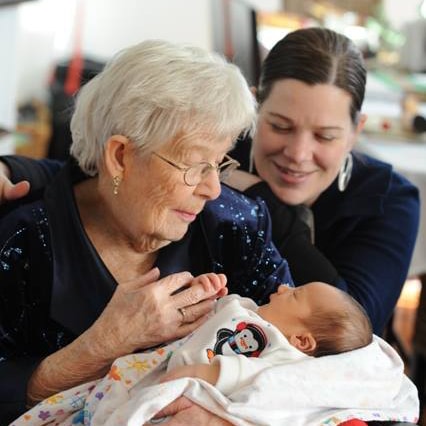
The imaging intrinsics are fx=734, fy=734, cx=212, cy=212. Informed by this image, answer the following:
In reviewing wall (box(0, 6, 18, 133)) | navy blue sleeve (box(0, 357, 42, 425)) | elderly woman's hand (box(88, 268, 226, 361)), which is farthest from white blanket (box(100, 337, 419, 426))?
wall (box(0, 6, 18, 133))

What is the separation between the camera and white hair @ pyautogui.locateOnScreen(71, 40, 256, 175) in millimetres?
1388

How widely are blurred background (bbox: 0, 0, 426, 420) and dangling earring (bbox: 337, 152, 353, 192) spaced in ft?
→ 2.17

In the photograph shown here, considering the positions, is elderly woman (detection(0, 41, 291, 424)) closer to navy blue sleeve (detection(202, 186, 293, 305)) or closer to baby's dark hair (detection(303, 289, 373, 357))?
navy blue sleeve (detection(202, 186, 293, 305))

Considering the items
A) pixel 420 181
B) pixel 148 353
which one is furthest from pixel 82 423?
pixel 420 181

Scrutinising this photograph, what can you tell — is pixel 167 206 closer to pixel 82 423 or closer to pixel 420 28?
pixel 82 423

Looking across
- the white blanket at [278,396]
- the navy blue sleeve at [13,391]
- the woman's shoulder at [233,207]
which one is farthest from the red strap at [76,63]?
the white blanket at [278,396]

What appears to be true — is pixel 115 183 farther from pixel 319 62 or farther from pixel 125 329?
pixel 319 62

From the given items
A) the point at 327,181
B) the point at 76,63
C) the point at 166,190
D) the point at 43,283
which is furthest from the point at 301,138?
the point at 76,63

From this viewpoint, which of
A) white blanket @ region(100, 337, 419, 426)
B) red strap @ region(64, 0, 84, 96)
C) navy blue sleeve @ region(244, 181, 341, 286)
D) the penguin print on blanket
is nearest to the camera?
white blanket @ region(100, 337, 419, 426)

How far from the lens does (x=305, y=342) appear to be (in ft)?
4.32

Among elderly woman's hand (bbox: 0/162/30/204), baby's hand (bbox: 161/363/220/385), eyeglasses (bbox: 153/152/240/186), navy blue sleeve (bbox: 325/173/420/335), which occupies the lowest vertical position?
navy blue sleeve (bbox: 325/173/420/335)

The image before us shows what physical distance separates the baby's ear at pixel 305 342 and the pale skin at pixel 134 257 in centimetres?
18

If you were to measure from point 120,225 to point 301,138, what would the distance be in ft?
1.90

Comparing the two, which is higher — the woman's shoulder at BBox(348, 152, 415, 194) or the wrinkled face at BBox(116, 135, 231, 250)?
the wrinkled face at BBox(116, 135, 231, 250)
